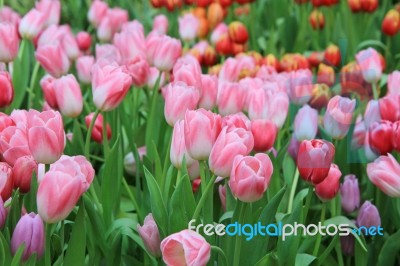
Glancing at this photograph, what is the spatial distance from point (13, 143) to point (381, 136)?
0.68 m

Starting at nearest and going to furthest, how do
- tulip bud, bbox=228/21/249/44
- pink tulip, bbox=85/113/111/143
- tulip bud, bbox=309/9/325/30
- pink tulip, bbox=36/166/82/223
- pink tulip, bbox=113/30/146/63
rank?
pink tulip, bbox=36/166/82/223 < pink tulip, bbox=85/113/111/143 < pink tulip, bbox=113/30/146/63 < tulip bud, bbox=228/21/249/44 < tulip bud, bbox=309/9/325/30

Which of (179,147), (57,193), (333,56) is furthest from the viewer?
(333,56)

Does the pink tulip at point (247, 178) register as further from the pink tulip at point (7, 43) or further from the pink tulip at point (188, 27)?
the pink tulip at point (188, 27)

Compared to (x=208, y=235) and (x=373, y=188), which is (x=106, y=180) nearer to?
(x=208, y=235)

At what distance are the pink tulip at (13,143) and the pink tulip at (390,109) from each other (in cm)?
74

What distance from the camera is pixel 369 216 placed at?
1.39m

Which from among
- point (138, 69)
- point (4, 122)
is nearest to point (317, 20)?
point (138, 69)

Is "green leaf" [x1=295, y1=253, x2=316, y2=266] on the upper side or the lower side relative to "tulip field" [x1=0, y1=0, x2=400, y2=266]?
lower

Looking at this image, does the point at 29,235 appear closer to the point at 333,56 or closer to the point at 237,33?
the point at 333,56

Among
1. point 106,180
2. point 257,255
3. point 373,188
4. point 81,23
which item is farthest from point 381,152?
point 81,23

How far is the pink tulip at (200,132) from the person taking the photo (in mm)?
1133

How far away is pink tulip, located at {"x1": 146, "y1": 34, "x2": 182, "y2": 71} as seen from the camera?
176 cm

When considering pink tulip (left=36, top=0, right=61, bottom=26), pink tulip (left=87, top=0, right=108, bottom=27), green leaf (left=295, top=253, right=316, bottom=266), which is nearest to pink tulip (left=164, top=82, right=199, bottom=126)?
green leaf (left=295, top=253, right=316, bottom=266)

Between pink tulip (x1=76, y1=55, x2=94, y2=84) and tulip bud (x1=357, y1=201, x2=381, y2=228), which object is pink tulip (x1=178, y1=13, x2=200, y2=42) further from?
tulip bud (x1=357, y1=201, x2=381, y2=228)
